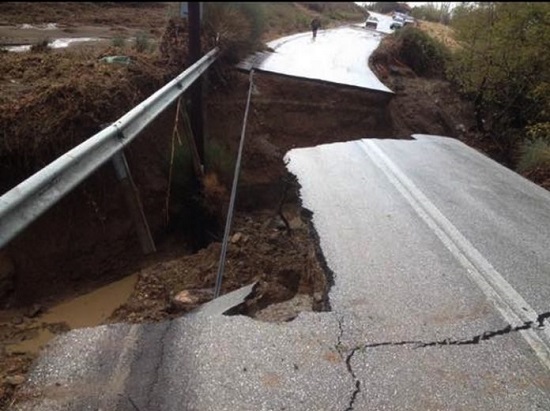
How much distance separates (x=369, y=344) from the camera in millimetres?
3178

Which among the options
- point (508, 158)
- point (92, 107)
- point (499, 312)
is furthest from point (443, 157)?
point (92, 107)

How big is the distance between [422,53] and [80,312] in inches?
604

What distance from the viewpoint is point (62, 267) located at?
19.4 feet

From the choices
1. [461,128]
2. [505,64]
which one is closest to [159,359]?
[505,64]

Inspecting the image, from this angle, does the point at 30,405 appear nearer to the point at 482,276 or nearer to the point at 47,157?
the point at 482,276

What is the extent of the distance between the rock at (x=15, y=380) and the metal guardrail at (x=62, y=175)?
85cm

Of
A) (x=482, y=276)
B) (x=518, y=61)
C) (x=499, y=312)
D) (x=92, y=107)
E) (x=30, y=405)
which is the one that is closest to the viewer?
(x=30, y=405)

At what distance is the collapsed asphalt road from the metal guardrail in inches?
33.1

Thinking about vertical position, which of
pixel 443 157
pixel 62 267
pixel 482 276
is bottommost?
pixel 62 267

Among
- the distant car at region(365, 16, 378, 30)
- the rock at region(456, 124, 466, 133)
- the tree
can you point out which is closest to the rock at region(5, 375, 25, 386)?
the tree

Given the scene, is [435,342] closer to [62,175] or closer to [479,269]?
[479,269]

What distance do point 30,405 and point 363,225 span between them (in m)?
3.47

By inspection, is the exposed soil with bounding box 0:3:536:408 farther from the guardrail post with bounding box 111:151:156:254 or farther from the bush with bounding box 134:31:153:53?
the bush with bounding box 134:31:153:53

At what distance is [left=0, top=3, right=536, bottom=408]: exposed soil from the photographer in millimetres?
4680
